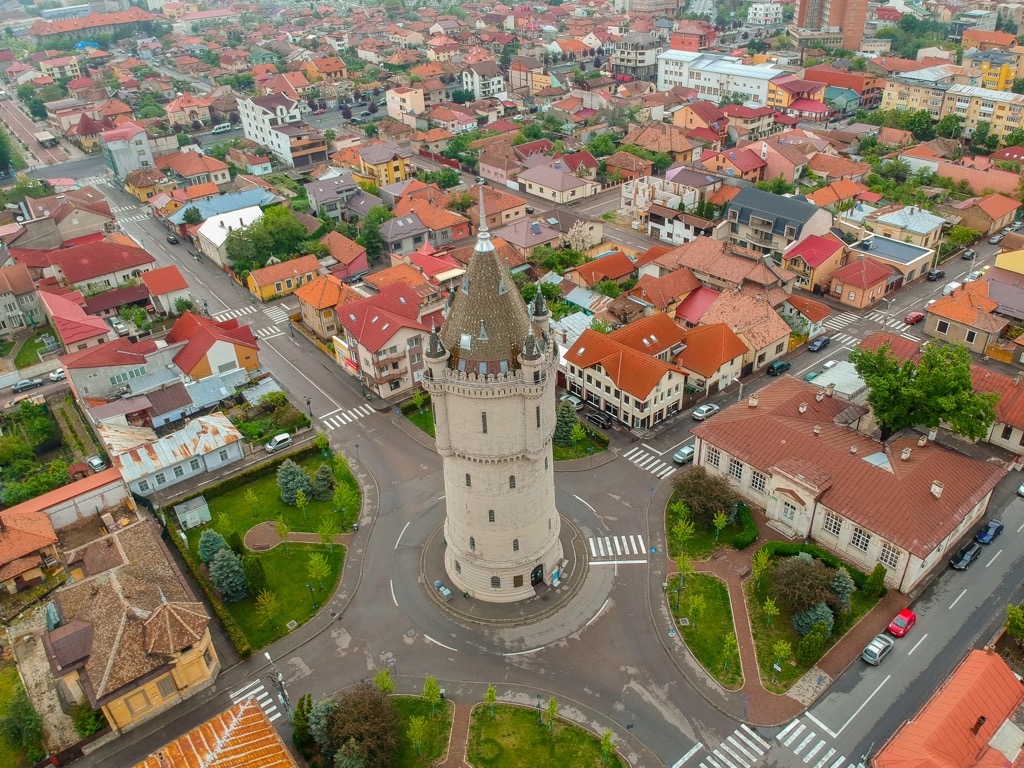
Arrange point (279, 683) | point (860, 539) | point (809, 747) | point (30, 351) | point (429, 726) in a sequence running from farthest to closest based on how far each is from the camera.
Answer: point (30, 351)
point (860, 539)
point (279, 683)
point (429, 726)
point (809, 747)

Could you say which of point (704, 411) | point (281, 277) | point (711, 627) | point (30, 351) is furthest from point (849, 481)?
point (30, 351)

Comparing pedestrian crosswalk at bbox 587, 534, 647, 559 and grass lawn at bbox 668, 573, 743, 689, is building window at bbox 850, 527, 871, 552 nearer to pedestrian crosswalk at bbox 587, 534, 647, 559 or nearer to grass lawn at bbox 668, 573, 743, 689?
grass lawn at bbox 668, 573, 743, 689

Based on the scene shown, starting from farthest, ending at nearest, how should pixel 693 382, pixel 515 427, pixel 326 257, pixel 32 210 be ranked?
pixel 32 210
pixel 326 257
pixel 693 382
pixel 515 427

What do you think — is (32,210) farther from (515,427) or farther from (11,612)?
(515,427)

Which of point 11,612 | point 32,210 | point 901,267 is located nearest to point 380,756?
point 11,612

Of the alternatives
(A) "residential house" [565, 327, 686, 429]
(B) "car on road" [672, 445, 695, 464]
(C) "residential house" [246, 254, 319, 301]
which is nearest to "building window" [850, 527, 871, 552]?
(B) "car on road" [672, 445, 695, 464]

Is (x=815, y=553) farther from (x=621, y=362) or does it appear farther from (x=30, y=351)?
(x=30, y=351)
